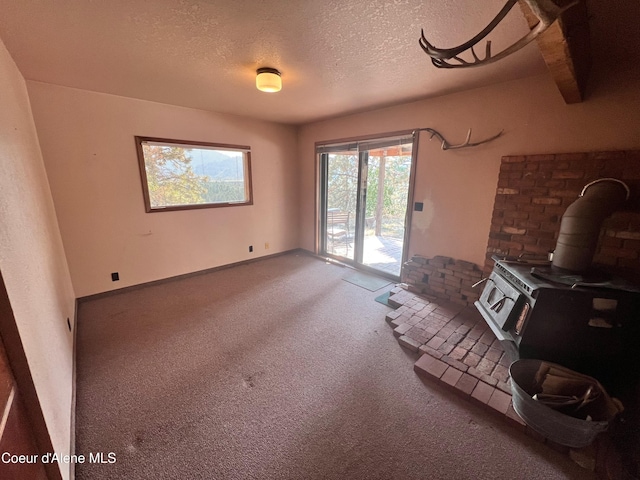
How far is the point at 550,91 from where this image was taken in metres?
2.11

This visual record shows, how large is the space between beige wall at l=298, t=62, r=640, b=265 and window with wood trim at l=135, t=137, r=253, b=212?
1858 millimetres

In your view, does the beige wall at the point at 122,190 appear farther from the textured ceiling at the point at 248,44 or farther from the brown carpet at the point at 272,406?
the brown carpet at the point at 272,406

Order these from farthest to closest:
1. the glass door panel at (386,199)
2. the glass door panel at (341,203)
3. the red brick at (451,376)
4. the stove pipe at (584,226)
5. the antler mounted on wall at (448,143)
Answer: the glass door panel at (341,203) < the glass door panel at (386,199) < the antler mounted on wall at (448,143) < the red brick at (451,376) < the stove pipe at (584,226)

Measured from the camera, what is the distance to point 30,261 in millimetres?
1372

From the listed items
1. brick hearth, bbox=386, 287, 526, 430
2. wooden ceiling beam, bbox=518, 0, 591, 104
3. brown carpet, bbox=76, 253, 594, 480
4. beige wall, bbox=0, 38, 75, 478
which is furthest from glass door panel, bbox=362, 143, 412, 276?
beige wall, bbox=0, 38, 75, 478

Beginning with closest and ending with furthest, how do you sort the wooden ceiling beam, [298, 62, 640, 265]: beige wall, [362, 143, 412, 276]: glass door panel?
the wooden ceiling beam, [298, 62, 640, 265]: beige wall, [362, 143, 412, 276]: glass door panel

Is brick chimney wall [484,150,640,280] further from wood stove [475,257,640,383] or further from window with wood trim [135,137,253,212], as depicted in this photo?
window with wood trim [135,137,253,212]

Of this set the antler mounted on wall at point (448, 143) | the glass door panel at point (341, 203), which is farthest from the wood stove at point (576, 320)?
the glass door panel at point (341, 203)

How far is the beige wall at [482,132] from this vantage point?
189 cm

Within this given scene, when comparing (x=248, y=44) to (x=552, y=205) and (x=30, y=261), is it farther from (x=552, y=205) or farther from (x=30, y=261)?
(x=552, y=205)

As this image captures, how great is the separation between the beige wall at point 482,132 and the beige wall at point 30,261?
3.25 m

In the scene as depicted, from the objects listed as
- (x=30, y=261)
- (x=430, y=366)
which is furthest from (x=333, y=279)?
(x=30, y=261)

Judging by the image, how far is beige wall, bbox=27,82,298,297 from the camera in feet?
8.54

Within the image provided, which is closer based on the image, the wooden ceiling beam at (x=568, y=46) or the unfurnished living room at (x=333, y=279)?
the wooden ceiling beam at (x=568, y=46)
